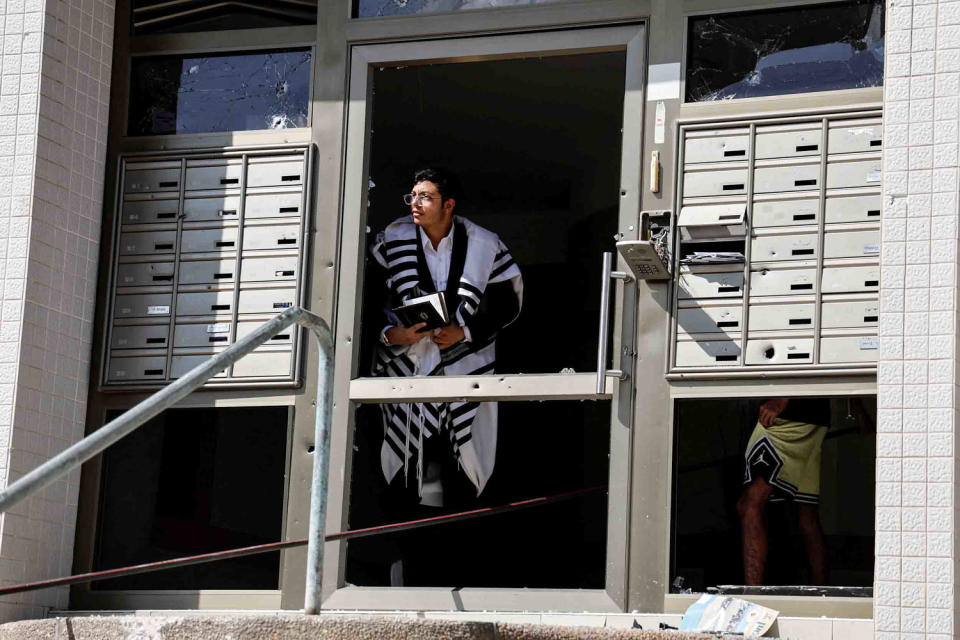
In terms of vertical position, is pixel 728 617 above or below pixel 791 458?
below

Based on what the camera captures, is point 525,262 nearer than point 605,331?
Answer: No

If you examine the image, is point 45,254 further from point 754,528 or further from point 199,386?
point 754,528

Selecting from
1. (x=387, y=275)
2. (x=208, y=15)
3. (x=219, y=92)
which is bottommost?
(x=387, y=275)

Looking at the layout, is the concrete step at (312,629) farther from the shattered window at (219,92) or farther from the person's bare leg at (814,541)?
the shattered window at (219,92)

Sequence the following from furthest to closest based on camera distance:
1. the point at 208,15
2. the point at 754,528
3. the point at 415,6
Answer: the point at 208,15 < the point at 754,528 < the point at 415,6

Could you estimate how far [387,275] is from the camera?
7723 mm

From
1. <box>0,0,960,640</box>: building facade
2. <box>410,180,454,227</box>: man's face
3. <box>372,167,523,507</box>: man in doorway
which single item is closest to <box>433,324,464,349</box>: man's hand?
<box>372,167,523,507</box>: man in doorway

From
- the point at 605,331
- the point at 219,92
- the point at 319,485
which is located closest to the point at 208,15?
the point at 219,92

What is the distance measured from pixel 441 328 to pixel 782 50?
2.09 meters

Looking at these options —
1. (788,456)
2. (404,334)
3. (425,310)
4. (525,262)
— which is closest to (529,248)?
(525,262)

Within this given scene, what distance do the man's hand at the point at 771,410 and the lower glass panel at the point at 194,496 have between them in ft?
8.40


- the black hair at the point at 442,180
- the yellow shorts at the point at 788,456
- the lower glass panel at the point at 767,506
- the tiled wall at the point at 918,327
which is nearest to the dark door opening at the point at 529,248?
the lower glass panel at the point at 767,506

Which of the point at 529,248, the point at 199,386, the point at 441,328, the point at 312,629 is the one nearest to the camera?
the point at 312,629

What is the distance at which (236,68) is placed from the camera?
699 cm
